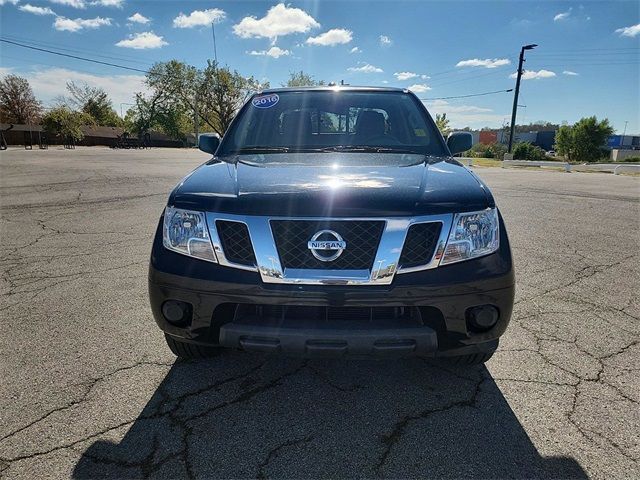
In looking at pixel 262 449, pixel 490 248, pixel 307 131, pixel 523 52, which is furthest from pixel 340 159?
pixel 523 52

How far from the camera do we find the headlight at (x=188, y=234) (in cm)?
211

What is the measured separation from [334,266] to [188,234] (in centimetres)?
76

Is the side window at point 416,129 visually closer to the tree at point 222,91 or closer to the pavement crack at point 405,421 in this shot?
the pavement crack at point 405,421

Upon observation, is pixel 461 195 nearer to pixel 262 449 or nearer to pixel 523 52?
pixel 262 449

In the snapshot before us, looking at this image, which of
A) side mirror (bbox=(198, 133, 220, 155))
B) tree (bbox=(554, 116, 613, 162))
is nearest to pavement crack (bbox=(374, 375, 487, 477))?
side mirror (bbox=(198, 133, 220, 155))

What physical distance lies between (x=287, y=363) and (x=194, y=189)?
49.7 inches

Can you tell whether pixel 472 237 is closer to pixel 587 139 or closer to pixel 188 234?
pixel 188 234

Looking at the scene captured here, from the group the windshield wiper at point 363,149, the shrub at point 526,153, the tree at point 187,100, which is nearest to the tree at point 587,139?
the shrub at point 526,153

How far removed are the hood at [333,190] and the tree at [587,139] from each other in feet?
186

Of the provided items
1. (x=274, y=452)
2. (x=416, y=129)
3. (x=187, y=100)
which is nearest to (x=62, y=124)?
(x=187, y=100)

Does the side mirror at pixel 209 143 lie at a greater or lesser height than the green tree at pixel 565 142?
lesser

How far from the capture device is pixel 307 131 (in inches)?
135

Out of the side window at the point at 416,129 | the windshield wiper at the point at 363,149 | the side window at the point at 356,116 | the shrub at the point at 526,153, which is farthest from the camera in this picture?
the shrub at the point at 526,153

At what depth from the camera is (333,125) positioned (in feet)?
11.3
